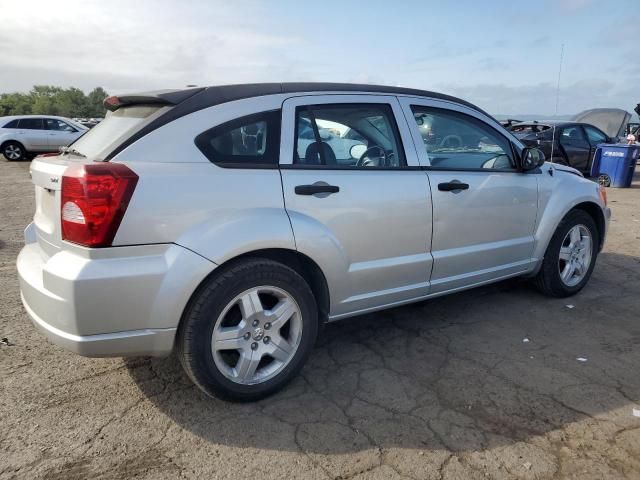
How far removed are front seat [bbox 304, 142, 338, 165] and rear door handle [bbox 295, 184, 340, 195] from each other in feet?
0.55

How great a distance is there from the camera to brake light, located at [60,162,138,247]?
235 cm

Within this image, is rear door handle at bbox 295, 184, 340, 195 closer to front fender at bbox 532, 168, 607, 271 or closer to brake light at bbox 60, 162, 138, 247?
brake light at bbox 60, 162, 138, 247

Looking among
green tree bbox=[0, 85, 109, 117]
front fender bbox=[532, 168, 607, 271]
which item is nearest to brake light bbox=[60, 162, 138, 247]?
front fender bbox=[532, 168, 607, 271]

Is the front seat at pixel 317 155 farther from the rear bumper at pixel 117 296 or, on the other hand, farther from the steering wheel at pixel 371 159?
the rear bumper at pixel 117 296

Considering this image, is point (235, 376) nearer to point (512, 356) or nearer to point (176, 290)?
point (176, 290)

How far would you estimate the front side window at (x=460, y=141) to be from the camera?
3.58 metres

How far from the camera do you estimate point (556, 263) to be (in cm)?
446

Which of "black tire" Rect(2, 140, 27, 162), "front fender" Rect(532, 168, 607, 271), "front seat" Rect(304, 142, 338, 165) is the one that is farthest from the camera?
Result: "black tire" Rect(2, 140, 27, 162)

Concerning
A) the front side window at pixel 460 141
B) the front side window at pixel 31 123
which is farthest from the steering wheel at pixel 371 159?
the front side window at pixel 31 123

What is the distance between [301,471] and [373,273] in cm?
131

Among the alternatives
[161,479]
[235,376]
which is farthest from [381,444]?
[161,479]

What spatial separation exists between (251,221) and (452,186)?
5.09ft

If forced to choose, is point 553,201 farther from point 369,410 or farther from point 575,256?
point 369,410

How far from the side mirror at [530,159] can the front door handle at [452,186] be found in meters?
0.73
